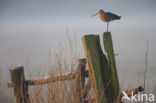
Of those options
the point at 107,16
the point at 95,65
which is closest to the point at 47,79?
the point at 95,65

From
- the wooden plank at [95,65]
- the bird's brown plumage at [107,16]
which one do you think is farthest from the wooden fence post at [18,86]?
the bird's brown plumage at [107,16]

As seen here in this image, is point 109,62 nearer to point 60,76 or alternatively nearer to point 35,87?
point 60,76

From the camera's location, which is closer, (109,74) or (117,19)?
(109,74)

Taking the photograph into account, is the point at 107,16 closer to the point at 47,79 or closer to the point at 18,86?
the point at 47,79

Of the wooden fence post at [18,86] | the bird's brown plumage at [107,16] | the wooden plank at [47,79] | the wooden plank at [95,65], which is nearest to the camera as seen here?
the wooden plank at [95,65]

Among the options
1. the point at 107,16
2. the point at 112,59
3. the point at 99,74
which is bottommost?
the point at 99,74

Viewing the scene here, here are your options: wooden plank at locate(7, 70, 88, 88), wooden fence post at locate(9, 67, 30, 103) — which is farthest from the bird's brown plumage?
wooden fence post at locate(9, 67, 30, 103)

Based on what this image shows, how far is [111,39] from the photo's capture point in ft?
6.93

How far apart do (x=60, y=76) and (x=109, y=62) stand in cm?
57

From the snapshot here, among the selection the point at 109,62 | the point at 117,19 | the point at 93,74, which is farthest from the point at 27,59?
the point at 117,19

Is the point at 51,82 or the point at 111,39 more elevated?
the point at 111,39

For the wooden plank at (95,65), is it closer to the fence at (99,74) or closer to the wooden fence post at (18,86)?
the fence at (99,74)

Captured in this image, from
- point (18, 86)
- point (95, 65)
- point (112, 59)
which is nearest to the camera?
point (95, 65)

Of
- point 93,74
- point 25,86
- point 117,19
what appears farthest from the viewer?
point 117,19
